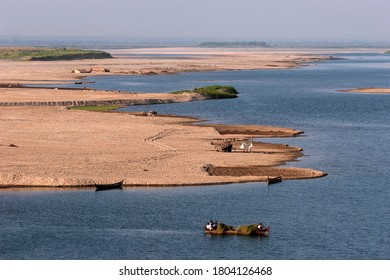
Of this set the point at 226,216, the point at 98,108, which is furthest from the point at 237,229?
the point at 98,108

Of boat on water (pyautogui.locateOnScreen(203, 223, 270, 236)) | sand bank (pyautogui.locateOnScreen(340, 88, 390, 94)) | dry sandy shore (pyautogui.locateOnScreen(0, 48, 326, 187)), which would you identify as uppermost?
boat on water (pyautogui.locateOnScreen(203, 223, 270, 236))

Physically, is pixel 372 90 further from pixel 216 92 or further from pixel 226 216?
pixel 226 216

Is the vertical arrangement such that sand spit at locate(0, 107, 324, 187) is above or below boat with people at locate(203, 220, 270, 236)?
below

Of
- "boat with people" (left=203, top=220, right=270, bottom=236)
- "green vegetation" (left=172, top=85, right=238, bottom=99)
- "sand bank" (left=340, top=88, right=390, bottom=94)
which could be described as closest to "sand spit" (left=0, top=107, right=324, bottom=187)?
"boat with people" (left=203, top=220, right=270, bottom=236)

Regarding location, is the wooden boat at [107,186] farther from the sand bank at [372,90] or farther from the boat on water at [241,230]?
the sand bank at [372,90]

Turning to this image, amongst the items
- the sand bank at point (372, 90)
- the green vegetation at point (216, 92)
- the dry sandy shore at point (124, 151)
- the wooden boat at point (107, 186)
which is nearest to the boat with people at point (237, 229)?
the dry sandy shore at point (124, 151)

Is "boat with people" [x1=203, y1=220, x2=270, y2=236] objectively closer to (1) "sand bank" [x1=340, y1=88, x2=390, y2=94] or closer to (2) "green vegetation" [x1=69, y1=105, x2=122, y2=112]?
(2) "green vegetation" [x1=69, y1=105, x2=122, y2=112]

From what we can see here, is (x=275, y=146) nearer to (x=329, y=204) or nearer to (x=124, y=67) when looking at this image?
(x=329, y=204)

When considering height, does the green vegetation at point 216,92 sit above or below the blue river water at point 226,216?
below
